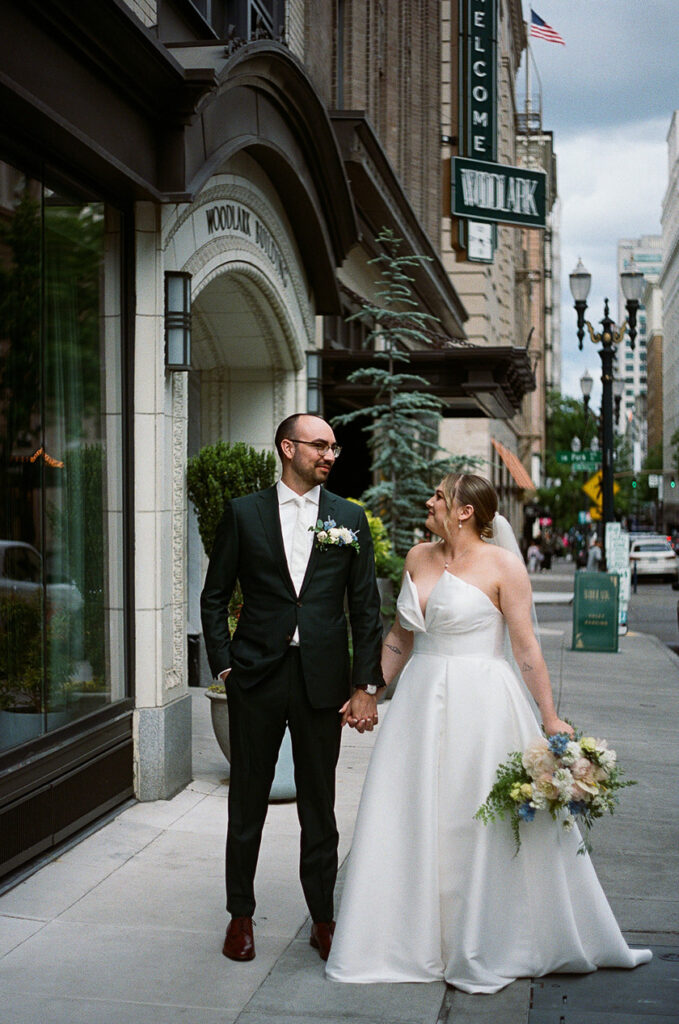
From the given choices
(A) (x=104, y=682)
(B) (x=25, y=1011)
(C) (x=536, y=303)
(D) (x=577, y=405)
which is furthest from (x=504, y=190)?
(C) (x=536, y=303)

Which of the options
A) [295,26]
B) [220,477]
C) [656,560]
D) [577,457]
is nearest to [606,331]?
[577,457]

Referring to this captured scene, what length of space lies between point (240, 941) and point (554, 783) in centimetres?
147

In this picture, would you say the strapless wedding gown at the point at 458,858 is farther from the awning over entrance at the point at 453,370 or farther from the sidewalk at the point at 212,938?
the awning over entrance at the point at 453,370

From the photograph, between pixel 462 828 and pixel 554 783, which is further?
pixel 462 828

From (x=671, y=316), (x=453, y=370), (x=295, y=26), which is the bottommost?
(x=453, y=370)

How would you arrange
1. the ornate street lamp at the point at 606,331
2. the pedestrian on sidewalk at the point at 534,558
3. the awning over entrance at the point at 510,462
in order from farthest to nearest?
the pedestrian on sidewalk at the point at 534,558 → the awning over entrance at the point at 510,462 → the ornate street lamp at the point at 606,331

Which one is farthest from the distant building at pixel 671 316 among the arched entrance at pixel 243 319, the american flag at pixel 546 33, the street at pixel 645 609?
the arched entrance at pixel 243 319

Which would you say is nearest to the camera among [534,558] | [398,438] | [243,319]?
[243,319]

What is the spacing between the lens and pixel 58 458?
7391 millimetres

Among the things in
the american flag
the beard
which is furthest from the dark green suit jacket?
the american flag

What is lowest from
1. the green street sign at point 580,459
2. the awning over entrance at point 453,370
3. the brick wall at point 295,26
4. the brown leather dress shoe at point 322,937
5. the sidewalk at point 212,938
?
the sidewalk at point 212,938

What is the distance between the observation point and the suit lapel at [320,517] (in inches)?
206

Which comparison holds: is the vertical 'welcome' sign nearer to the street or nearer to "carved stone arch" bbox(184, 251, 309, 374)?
the street

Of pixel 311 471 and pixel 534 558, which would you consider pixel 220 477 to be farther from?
pixel 534 558
